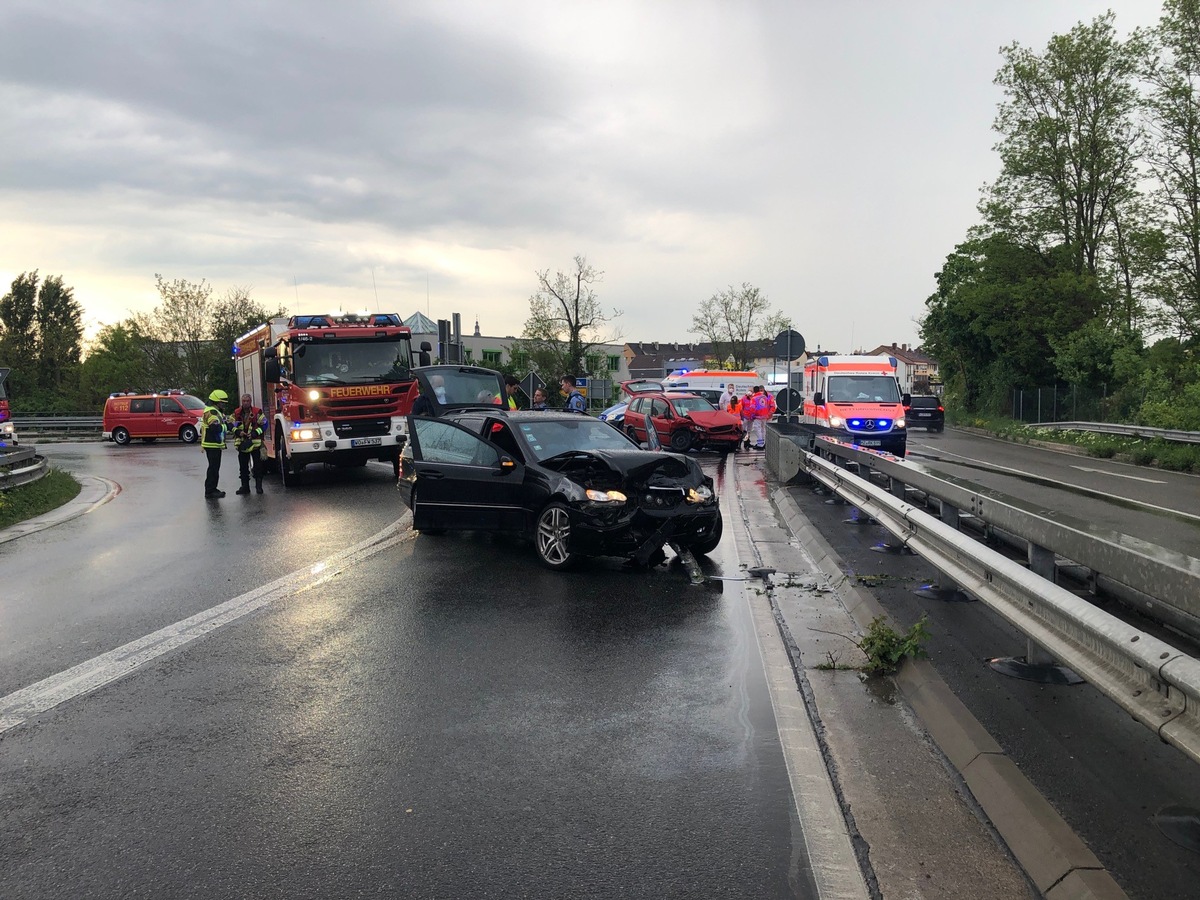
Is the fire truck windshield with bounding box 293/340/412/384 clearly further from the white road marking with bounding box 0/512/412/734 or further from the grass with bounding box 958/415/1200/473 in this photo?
the grass with bounding box 958/415/1200/473

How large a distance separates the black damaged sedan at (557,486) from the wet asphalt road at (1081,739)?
174 centimetres

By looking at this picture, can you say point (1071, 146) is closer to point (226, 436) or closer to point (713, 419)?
point (713, 419)

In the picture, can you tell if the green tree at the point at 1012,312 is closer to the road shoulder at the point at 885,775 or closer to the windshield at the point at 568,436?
the windshield at the point at 568,436

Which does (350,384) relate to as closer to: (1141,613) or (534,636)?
(534,636)

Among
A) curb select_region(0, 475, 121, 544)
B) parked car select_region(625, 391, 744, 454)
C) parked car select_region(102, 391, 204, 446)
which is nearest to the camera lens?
curb select_region(0, 475, 121, 544)

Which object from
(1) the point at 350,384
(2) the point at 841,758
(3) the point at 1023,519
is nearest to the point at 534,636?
(2) the point at 841,758

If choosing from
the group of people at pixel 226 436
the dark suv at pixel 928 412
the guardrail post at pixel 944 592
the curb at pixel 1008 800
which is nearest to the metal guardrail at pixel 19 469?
the group of people at pixel 226 436

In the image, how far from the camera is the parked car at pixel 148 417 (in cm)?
3612

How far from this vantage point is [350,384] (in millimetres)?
17516

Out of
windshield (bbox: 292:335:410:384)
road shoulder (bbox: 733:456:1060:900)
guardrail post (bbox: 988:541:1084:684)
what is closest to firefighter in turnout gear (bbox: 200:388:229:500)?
windshield (bbox: 292:335:410:384)

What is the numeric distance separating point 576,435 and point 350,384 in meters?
8.71

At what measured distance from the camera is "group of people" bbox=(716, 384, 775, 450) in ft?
87.2

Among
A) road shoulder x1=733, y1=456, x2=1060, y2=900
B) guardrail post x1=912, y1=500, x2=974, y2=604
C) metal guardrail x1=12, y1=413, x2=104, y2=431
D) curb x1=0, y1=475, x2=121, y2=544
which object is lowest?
curb x1=0, y1=475, x2=121, y2=544

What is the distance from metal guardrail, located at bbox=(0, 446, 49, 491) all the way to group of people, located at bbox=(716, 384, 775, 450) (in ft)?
54.2
